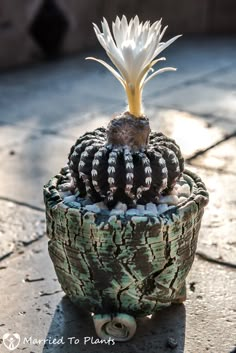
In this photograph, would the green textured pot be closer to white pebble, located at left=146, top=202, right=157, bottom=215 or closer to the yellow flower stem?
white pebble, located at left=146, top=202, right=157, bottom=215

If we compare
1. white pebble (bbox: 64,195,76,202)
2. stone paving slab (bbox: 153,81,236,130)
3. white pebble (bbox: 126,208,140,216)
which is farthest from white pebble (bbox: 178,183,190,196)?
stone paving slab (bbox: 153,81,236,130)

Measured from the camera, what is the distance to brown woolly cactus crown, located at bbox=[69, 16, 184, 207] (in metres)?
1.73

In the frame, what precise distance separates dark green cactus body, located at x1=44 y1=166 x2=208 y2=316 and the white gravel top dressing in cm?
2

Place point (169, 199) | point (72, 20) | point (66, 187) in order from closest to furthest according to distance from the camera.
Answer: point (169, 199), point (66, 187), point (72, 20)

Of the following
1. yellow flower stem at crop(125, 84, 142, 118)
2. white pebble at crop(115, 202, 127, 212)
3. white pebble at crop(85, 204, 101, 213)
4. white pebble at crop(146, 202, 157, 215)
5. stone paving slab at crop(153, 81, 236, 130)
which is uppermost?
yellow flower stem at crop(125, 84, 142, 118)

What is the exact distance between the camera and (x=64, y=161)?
11.1 ft

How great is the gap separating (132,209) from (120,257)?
0.46 ft

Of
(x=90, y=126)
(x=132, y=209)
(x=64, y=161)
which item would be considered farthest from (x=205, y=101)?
(x=132, y=209)

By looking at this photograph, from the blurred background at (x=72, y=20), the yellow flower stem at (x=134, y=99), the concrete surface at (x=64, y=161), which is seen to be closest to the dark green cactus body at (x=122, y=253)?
the concrete surface at (x=64, y=161)

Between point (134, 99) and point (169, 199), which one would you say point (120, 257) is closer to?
point (169, 199)

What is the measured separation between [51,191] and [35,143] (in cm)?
184

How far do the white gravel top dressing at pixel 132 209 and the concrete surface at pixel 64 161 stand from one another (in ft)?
1.34

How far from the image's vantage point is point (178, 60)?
5.91 meters

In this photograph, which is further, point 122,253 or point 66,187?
point 66,187
